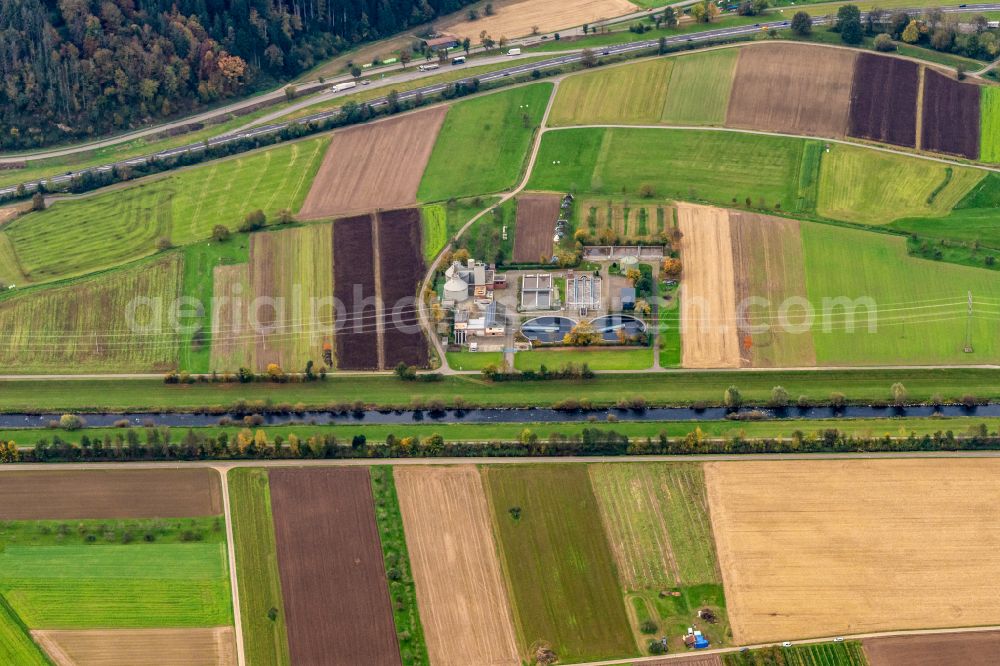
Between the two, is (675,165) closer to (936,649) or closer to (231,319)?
(231,319)

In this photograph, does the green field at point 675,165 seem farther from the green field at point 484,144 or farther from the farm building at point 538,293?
the farm building at point 538,293

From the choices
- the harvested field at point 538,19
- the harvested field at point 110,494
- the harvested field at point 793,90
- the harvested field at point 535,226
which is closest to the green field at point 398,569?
the harvested field at point 110,494

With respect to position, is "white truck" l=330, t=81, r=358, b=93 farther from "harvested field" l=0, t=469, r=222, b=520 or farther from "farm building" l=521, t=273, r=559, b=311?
"harvested field" l=0, t=469, r=222, b=520

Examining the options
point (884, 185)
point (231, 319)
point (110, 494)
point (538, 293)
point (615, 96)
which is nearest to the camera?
point (110, 494)

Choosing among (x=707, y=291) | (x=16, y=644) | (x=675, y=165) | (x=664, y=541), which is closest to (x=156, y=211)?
(x=16, y=644)

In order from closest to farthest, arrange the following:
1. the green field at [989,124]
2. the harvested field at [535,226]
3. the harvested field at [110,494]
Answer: the harvested field at [110,494]
the harvested field at [535,226]
the green field at [989,124]

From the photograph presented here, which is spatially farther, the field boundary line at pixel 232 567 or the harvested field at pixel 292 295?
the harvested field at pixel 292 295

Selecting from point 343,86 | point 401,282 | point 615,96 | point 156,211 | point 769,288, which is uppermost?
point 343,86
